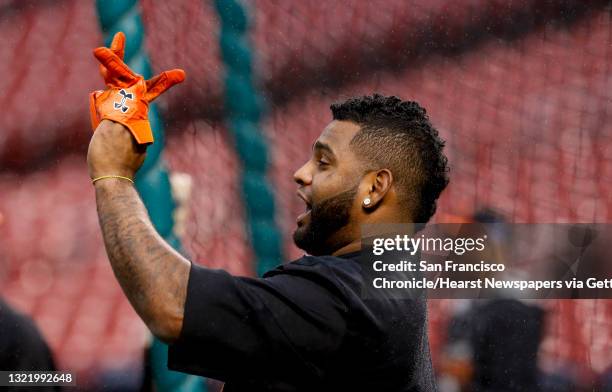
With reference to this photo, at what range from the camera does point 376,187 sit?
4.04 ft

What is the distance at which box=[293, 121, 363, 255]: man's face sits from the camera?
1.22 metres

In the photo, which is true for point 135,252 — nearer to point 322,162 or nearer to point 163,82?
point 163,82

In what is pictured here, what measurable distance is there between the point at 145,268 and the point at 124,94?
0.25 metres

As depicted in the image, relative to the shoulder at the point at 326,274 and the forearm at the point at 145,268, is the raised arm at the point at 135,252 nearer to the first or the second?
the forearm at the point at 145,268

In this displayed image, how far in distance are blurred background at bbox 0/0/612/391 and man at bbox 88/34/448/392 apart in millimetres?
632

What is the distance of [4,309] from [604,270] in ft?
4.28

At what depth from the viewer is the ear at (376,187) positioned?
48.1 inches

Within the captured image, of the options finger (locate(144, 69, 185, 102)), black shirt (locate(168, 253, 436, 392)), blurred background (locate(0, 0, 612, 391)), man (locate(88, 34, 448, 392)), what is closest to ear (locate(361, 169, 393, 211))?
man (locate(88, 34, 448, 392))

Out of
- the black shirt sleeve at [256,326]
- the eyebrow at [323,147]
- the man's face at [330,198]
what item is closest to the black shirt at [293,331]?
the black shirt sleeve at [256,326]

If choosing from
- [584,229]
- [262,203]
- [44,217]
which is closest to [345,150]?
[262,203]

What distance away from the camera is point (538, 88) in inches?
80.3

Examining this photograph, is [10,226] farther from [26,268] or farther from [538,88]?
[538,88]

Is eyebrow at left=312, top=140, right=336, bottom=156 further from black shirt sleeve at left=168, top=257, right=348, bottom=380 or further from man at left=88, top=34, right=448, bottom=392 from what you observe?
black shirt sleeve at left=168, top=257, right=348, bottom=380

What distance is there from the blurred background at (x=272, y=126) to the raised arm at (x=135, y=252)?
0.73 metres
